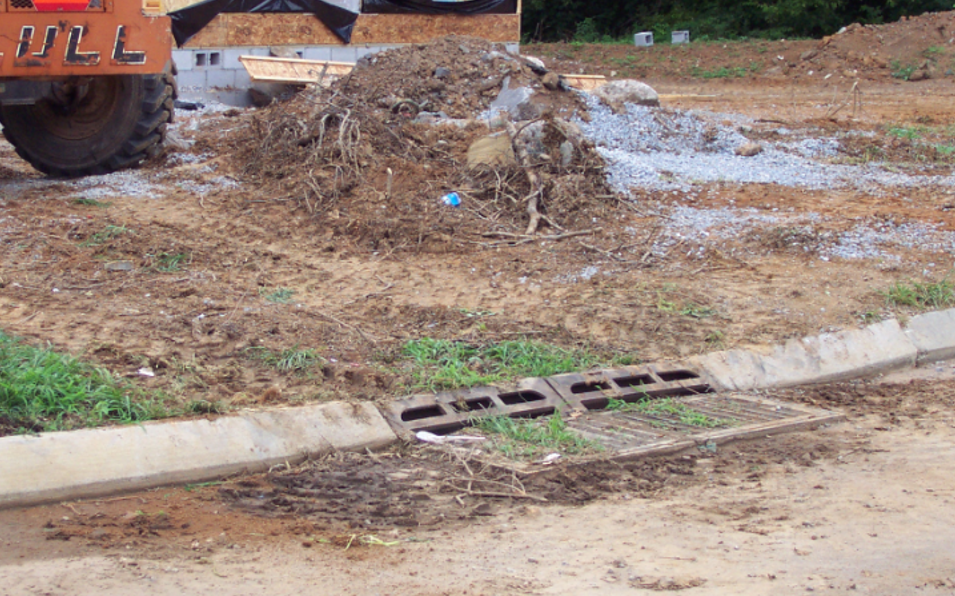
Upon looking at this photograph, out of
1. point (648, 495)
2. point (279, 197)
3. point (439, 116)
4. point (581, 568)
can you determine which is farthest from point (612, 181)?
point (581, 568)

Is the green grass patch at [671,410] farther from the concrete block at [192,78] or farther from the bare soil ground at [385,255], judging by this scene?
the concrete block at [192,78]

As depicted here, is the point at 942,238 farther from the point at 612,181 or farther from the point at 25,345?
the point at 25,345

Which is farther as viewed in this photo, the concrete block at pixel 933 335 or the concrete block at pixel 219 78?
the concrete block at pixel 219 78

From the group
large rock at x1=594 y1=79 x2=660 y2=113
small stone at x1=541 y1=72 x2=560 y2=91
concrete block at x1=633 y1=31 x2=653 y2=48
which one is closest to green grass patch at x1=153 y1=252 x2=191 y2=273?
small stone at x1=541 y1=72 x2=560 y2=91

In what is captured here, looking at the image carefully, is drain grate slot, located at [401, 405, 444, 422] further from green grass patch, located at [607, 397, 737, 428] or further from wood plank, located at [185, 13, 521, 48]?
wood plank, located at [185, 13, 521, 48]

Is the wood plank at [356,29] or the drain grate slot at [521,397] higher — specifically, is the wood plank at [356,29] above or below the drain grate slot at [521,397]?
above

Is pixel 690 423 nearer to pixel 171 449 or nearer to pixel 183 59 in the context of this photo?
pixel 171 449

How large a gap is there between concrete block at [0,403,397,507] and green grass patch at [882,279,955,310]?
3818mm

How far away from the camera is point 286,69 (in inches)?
618

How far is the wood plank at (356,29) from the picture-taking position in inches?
646

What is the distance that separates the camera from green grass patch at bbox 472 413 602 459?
4.35m

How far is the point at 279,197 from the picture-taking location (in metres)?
8.57

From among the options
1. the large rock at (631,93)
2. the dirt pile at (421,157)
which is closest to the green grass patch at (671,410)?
the dirt pile at (421,157)

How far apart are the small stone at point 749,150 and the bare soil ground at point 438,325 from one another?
113 centimetres
